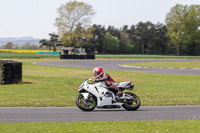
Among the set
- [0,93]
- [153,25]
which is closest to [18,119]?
[0,93]

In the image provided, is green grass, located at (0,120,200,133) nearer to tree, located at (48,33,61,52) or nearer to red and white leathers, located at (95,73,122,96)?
red and white leathers, located at (95,73,122,96)

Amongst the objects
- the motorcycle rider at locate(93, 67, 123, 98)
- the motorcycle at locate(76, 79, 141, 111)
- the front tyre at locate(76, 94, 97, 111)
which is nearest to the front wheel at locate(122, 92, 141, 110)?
the motorcycle at locate(76, 79, 141, 111)

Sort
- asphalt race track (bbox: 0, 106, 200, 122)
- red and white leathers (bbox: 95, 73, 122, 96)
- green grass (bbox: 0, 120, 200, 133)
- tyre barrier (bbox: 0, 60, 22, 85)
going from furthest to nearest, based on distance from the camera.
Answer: tyre barrier (bbox: 0, 60, 22, 85) → red and white leathers (bbox: 95, 73, 122, 96) → asphalt race track (bbox: 0, 106, 200, 122) → green grass (bbox: 0, 120, 200, 133)

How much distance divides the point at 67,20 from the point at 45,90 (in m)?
87.7

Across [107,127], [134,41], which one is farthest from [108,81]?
[134,41]

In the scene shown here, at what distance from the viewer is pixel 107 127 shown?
27.9ft

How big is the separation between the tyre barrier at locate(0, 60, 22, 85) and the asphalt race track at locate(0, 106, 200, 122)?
9326mm

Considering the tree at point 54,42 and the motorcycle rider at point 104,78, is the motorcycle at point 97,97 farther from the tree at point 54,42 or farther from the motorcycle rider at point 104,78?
the tree at point 54,42

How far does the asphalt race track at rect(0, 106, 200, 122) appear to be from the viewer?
997 cm

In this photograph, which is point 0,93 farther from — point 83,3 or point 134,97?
point 83,3

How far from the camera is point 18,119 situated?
979 cm

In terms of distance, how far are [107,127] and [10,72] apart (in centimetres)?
1421

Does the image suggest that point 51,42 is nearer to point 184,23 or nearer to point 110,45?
point 110,45

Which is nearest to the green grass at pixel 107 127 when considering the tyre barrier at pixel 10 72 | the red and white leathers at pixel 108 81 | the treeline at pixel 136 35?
the red and white leathers at pixel 108 81
